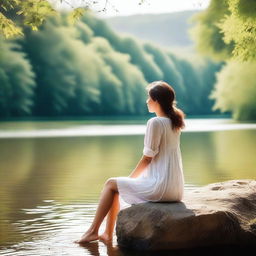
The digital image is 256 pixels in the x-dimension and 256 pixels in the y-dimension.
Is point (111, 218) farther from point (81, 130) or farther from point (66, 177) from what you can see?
point (81, 130)

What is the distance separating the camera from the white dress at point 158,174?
278 inches

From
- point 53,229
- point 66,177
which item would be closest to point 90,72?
point 66,177

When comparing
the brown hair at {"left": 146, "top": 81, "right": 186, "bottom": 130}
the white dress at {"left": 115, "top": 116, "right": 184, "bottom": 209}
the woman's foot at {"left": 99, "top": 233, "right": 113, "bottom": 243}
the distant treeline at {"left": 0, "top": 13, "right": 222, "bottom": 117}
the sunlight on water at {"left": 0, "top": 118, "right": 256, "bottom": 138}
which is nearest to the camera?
the white dress at {"left": 115, "top": 116, "right": 184, "bottom": 209}

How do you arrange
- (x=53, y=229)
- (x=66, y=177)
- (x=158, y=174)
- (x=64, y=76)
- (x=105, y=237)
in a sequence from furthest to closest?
(x=64, y=76), (x=66, y=177), (x=53, y=229), (x=105, y=237), (x=158, y=174)

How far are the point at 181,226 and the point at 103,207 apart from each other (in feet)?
2.76

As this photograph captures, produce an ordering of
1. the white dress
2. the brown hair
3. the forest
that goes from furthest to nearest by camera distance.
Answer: the forest, the brown hair, the white dress

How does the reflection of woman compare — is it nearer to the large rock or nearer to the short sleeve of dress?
the short sleeve of dress

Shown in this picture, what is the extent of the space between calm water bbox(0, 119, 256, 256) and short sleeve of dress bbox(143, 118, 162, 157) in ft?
3.16

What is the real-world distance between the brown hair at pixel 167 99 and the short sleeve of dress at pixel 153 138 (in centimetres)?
17

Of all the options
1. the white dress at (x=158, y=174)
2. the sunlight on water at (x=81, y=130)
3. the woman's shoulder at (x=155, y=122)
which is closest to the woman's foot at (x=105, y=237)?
the white dress at (x=158, y=174)

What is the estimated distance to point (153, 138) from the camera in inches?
280

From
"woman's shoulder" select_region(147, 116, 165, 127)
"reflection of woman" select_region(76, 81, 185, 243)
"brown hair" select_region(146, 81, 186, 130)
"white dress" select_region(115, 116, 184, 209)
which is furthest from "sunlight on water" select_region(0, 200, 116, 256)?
"brown hair" select_region(146, 81, 186, 130)

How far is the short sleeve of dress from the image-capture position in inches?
279

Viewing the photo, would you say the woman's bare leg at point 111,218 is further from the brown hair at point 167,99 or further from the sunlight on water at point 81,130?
the sunlight on water at point 81,130
